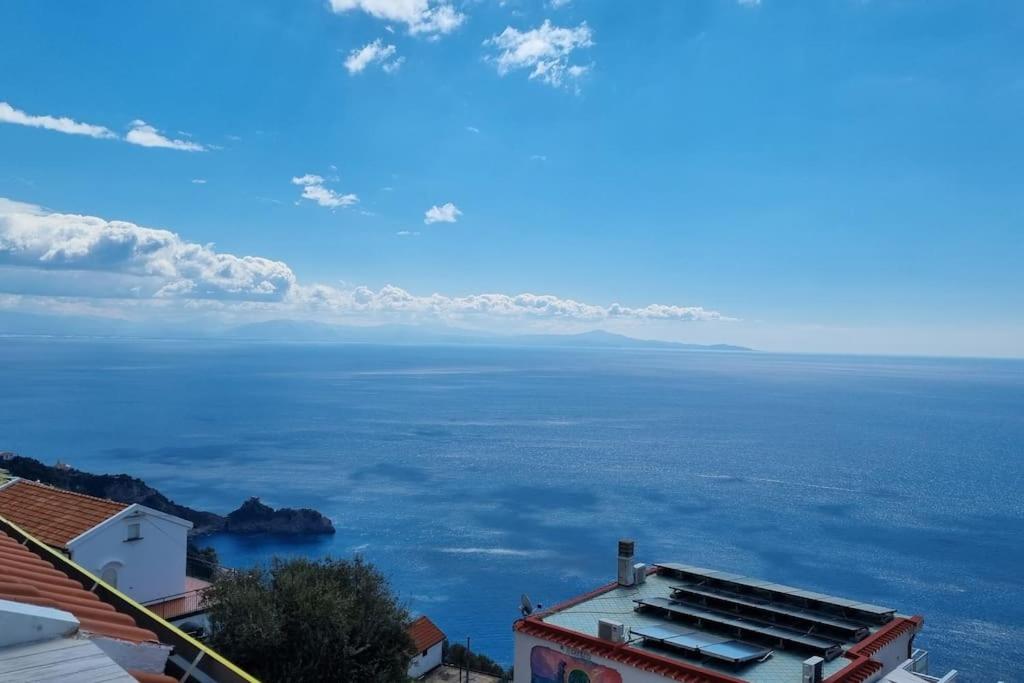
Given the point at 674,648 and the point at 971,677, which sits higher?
the point at 674,648

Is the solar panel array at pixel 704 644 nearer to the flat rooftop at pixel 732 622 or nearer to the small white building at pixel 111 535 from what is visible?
the flat rooftop at pixel 732 622

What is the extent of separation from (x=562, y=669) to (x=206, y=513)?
52579mm

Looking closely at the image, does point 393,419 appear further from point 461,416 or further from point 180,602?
point 180,602

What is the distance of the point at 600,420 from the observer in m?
124

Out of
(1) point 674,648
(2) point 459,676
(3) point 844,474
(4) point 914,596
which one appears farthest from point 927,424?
(1) point 674,648

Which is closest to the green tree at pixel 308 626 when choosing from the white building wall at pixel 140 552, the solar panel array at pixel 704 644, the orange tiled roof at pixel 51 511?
the white building wall at pixel 140 552

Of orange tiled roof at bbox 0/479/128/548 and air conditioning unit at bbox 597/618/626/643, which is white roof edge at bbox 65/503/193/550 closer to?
orange tiled roof at bbox 0/479/128/548

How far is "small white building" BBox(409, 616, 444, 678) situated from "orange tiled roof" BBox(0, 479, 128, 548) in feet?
40.8

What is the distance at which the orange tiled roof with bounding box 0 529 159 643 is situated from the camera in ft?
13.8

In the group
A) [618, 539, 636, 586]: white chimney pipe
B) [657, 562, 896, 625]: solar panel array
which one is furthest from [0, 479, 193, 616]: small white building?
[657, 562, 896, 625]: solar panel array

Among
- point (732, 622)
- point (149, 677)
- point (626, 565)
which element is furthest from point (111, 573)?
point (149, 677)

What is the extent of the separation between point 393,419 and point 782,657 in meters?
110

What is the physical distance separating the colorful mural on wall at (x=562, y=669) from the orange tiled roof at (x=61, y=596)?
34.2 ft

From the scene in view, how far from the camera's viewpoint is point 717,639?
13789mm
